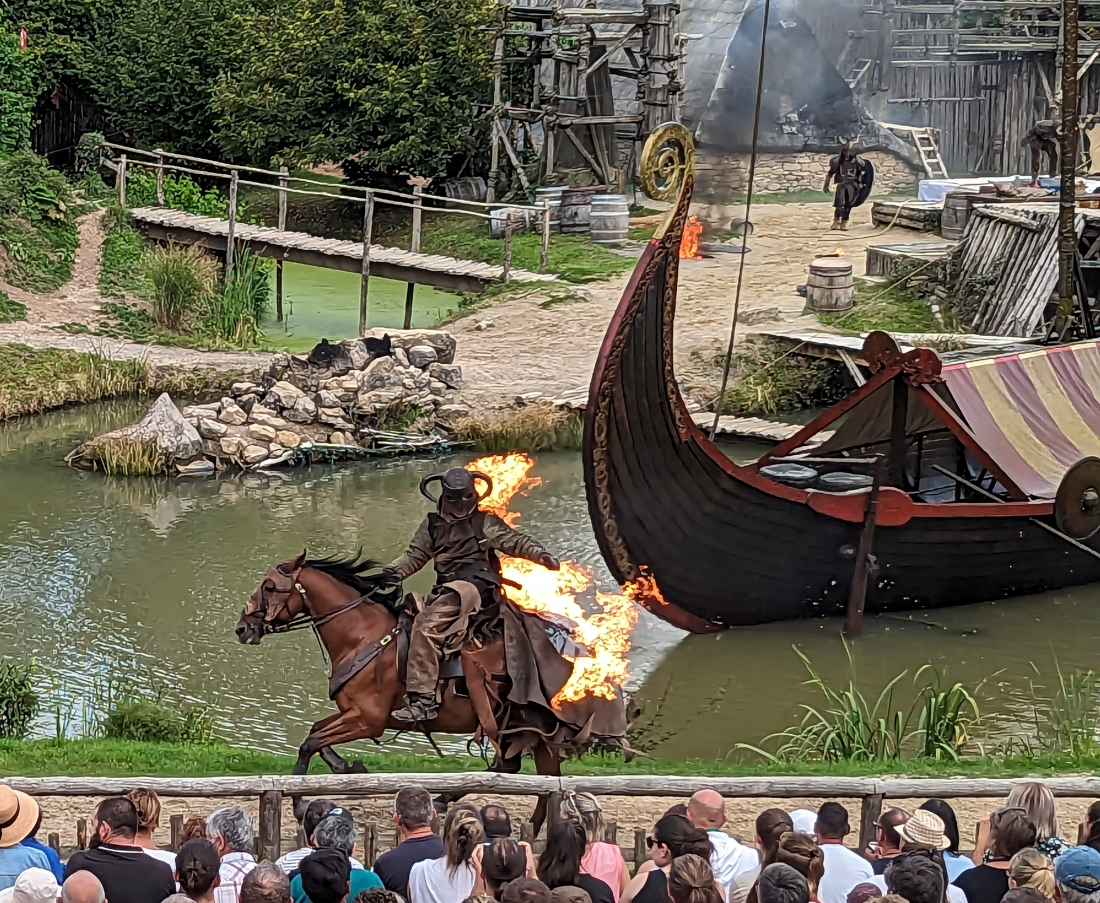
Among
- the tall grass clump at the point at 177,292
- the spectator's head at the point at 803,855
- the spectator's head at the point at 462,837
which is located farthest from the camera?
the tall grass clump at the point at 177,292

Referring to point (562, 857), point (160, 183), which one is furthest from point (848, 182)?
point (562, 857)

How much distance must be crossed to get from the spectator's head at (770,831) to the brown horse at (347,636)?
2.58 m

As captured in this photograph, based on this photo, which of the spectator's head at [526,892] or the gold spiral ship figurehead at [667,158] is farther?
the gold spiral ship figurehead at [667,158]

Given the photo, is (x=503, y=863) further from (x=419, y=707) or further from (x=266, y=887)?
(x=419, y=707)

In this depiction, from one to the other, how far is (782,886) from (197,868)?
1.81m

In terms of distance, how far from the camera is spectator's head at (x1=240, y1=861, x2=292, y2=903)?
5.07 meters

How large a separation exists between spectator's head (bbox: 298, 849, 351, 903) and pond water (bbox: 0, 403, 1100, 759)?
197 inches

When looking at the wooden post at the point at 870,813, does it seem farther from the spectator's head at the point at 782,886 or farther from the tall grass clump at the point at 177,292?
the tall grass clump at the point at 177,292

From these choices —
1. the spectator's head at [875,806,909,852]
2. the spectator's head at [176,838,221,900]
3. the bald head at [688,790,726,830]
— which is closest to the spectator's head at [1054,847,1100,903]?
the spectator's head at [875,806,909,852]

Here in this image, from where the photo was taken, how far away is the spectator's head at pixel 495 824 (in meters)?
6.14

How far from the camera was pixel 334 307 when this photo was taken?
78.6 ft

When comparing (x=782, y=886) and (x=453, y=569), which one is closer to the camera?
(x=782, y=886)

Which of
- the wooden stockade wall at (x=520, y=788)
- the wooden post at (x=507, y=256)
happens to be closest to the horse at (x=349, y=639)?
the wooden stockade wall at (x=520, y=788)

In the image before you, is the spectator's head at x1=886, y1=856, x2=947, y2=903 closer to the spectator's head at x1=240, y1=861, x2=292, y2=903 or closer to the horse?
the spectator's head at x1=240, y1=861, x2=292, y2=903
